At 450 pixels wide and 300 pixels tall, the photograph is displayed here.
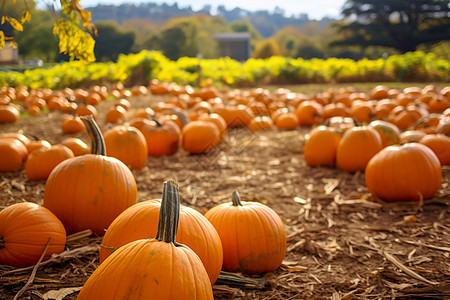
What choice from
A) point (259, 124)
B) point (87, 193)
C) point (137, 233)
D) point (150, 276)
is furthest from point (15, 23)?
point (259, 124)

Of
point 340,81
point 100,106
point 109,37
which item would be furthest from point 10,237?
point 109,37

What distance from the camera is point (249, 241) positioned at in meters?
2.28

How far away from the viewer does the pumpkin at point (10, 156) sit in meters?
4.23

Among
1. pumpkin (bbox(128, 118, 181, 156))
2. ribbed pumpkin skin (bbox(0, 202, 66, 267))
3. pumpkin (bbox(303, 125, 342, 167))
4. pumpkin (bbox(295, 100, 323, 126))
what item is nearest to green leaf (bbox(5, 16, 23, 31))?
ribbed pumpkin skin (bbox(0, 202, 66, 267))

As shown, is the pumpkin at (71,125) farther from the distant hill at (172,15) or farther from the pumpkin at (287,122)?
the distant hill at (172,15)

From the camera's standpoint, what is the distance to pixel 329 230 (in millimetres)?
3053

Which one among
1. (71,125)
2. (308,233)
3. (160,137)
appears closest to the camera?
(308,233)

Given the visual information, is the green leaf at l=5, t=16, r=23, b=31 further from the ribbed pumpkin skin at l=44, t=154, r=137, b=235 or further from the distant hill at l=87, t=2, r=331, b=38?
the distant hill at l=87, t=2, r=331, b=38

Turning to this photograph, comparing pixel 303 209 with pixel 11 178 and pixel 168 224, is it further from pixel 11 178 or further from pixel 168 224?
pixel 11 178

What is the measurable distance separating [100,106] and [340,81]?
36.8 feet

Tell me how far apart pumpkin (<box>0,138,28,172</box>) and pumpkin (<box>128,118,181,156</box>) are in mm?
1619

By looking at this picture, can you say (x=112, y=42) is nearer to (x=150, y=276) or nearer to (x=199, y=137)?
(x=199, y=137)

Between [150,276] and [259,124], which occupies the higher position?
[150,276]

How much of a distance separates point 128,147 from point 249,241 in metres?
2.67
